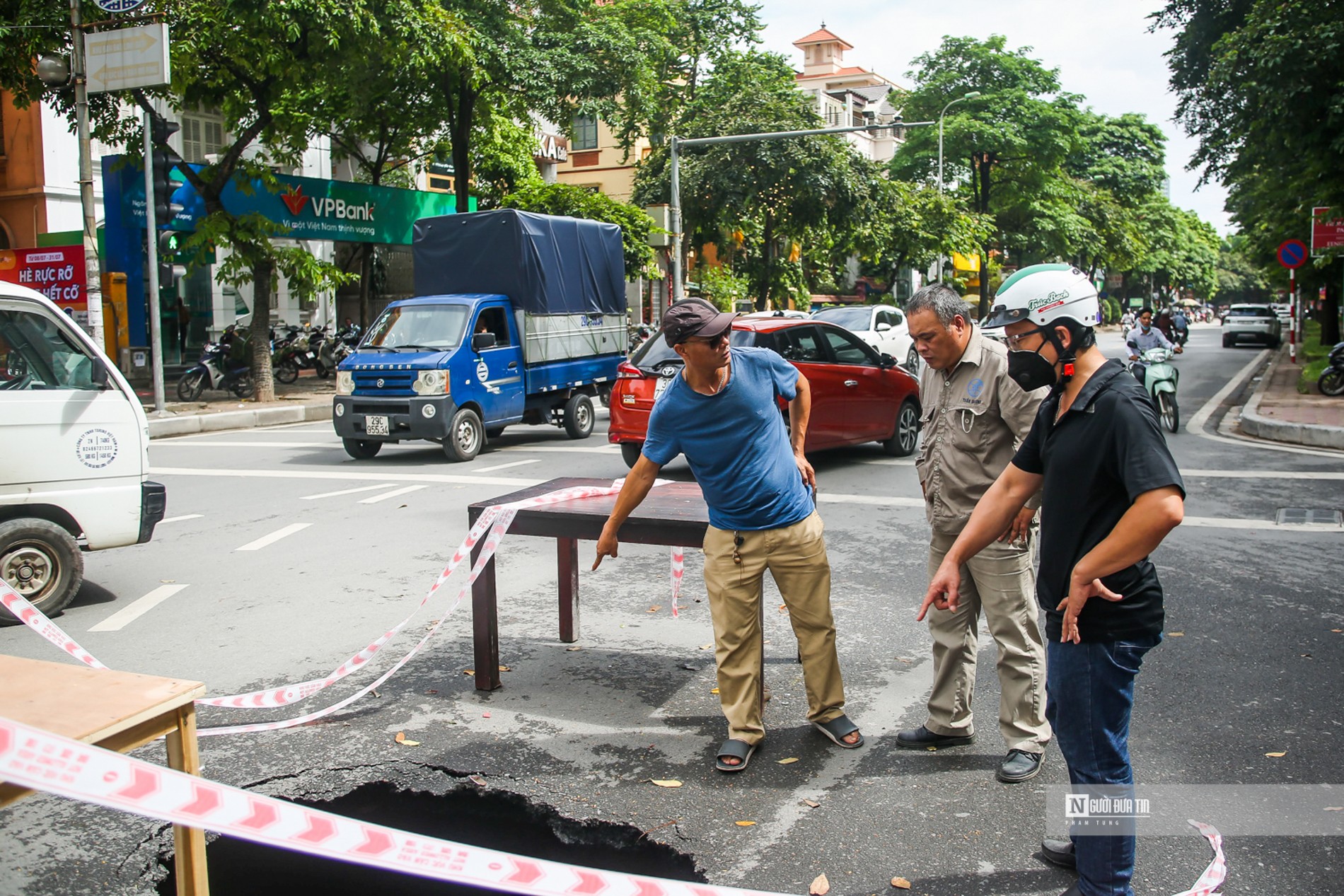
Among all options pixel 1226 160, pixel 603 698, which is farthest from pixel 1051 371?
pixel 1226 160

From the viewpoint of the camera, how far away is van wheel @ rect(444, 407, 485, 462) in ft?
41.1

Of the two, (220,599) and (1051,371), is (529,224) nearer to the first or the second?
(220,599)

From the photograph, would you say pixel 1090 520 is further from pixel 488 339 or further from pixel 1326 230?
pixel 1326 230

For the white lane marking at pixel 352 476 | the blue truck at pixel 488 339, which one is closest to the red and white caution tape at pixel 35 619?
the white lane marking at pixel 352 476

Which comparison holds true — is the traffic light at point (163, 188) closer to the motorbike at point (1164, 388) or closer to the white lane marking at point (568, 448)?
the white lane marking at point (568, 448)

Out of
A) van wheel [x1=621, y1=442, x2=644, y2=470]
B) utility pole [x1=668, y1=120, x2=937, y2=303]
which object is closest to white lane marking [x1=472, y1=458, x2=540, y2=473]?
van wheel [x1=621, y1=442, x2=644, y2=470]

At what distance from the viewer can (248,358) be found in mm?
20484

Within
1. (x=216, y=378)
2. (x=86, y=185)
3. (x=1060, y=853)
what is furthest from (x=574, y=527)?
(x=216, y=378)

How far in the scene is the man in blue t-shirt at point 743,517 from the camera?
4141 millimetres

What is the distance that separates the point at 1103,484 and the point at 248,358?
19790mm

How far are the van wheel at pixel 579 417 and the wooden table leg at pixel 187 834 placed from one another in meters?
12.1

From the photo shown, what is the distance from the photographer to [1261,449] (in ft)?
42.4

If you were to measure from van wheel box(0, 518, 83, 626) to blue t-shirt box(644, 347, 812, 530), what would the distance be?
3.94m

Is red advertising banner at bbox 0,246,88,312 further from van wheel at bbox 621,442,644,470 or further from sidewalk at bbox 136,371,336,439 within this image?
van wheel at bbox 621,442,644,470
